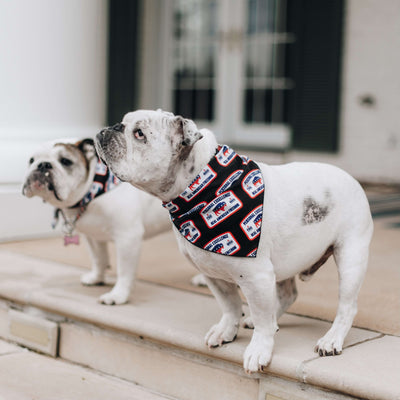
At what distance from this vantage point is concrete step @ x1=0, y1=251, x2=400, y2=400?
85.5 inches

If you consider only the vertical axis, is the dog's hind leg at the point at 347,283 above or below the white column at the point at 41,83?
below

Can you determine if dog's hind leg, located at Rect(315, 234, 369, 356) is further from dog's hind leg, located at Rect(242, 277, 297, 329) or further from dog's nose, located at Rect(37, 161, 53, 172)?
dog's nose, located at Rect(37, 161, 53, 172)

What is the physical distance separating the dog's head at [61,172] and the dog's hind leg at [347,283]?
1201 mm

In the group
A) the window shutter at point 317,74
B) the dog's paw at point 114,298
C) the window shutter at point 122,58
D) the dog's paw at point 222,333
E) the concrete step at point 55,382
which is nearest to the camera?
the dog's paw at point 222,333

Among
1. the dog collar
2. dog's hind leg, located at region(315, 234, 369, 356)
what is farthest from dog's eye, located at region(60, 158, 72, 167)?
dog's hind leg, located at region(315, 234, 369, 356)

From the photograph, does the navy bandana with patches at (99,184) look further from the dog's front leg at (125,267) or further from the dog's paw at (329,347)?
the dog's paw at (329,347)

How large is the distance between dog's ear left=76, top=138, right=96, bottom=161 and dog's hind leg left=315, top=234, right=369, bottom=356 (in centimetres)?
121

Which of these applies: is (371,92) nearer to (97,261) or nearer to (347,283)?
(97,261)

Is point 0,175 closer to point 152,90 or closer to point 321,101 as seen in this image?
point 321,101

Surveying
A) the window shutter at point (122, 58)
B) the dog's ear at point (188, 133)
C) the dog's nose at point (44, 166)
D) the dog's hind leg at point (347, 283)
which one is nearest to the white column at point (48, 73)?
the dog's nose at point (44, 166)

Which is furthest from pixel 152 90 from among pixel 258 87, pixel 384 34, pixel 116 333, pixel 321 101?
pixel 116 333

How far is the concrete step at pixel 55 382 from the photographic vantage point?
100 inches

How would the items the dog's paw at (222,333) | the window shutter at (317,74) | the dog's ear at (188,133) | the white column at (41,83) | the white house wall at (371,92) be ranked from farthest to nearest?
the window shutter at (317,74)
the white house wall at (371,92)
the white column at (41,83)
the dog's paw at (222,333)
the dog's ear at (188,133)

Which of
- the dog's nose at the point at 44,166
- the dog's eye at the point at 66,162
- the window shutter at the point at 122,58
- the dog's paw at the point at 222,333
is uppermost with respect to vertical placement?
the window shutter at the point at 122,58
